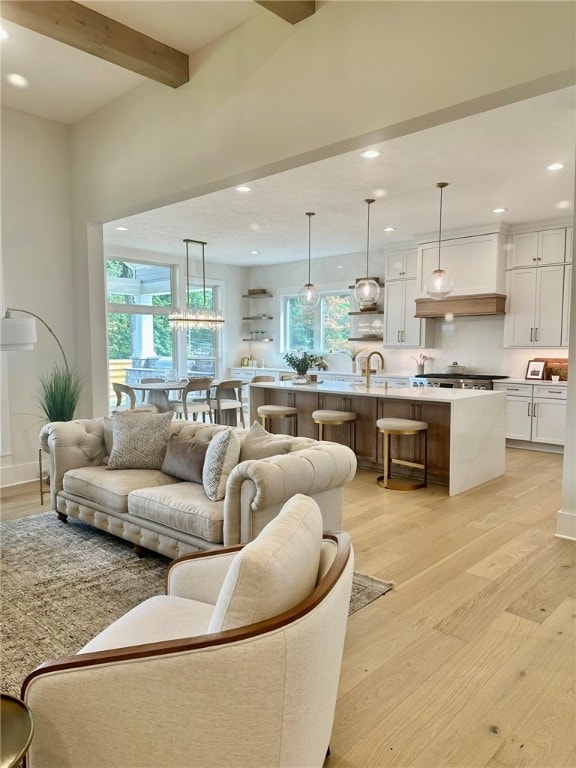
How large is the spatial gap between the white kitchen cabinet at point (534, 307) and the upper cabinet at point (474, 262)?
222 mm

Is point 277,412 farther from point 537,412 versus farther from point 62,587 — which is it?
point 62,587

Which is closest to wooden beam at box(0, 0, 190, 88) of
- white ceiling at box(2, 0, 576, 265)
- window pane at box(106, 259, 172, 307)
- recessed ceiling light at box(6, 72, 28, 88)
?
white ceiling at box(2, 0, 576, 265)

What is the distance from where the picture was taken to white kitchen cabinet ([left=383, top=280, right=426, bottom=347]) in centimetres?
794

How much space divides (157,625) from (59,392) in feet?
12.0

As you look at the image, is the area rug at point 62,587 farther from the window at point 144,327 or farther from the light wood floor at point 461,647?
the window at point 144,327

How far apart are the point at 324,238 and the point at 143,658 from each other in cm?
720

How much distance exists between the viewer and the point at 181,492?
3.15 metres

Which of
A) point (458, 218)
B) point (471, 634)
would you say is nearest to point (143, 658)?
point (471, 634)

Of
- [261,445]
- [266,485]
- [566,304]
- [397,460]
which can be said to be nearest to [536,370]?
[566,304]

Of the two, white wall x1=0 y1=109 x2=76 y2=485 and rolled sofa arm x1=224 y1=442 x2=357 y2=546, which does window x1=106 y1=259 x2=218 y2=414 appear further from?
rolled sofa arm x1=224 y1=442 x2=357 y2=546

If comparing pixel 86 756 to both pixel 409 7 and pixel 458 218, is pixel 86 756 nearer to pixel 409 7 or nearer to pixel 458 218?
pixel 409 7

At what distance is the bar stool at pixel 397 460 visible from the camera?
4.80 meters

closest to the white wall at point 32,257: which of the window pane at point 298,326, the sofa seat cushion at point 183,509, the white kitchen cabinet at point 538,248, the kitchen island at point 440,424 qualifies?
the sofa seat cushion at point 183,509

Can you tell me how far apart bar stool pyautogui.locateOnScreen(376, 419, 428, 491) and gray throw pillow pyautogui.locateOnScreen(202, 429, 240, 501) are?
212 centimetres
